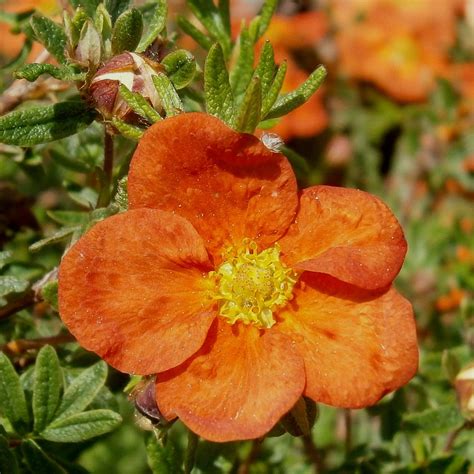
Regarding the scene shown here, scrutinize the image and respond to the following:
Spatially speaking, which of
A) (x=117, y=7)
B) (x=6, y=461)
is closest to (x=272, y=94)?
(x=117, y=7)

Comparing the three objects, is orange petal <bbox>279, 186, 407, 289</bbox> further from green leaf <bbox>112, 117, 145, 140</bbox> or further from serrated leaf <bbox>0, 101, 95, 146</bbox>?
serrated leaf <bbox>0, 101, 95, 146</bbox>

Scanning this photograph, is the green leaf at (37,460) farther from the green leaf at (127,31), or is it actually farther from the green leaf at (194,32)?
the green leaf at (194,32)

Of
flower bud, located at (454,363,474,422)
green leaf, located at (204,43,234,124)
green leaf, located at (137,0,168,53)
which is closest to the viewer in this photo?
green leaf, located at (204,43,234,124)

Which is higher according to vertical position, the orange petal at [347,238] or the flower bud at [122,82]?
the flower bud at [122,82]

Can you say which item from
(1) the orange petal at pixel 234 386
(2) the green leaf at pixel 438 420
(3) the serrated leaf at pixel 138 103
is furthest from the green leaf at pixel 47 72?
(2) the green leaf at pixel 438 420

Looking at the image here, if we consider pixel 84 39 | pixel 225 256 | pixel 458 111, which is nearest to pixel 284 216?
pixel 225 256

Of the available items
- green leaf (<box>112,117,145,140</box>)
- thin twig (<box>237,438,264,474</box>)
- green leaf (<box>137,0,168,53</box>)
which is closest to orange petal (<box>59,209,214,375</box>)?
green leaf (<box>112,117,145,140</box>)

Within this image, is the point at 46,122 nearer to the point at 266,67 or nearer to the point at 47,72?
the point at 47,72
